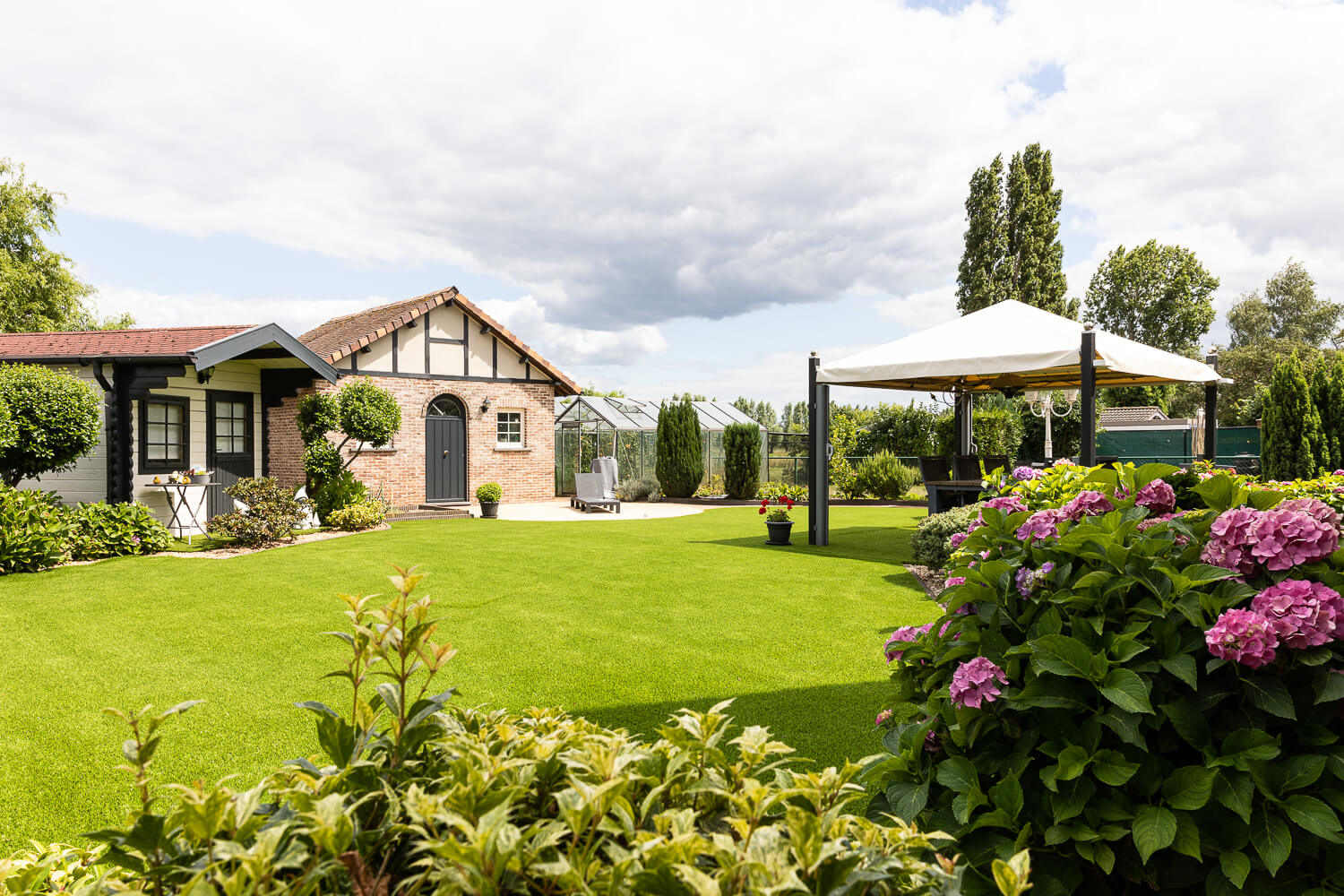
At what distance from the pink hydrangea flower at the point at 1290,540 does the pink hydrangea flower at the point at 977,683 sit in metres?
0.67

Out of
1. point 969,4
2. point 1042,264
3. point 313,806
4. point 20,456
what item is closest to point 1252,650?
point 313,806

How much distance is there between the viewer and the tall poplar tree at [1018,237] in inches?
1151

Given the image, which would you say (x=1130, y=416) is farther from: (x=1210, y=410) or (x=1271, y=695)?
(x=1271, y=695)

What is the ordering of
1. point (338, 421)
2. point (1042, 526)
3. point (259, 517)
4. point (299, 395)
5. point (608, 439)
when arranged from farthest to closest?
1. point (608, 439)
2. point (299, 395)
3. point (338, 421)
4. point (259, 517)
5. point (1042, 526)

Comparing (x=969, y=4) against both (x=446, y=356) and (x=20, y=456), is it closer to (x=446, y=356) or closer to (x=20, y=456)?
(x=20, y=456)

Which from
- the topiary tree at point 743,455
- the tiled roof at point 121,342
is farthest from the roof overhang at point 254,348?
the topiary tree at point 743,455

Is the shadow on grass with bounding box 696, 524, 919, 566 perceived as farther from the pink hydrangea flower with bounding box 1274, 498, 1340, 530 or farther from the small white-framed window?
the small white-framed window

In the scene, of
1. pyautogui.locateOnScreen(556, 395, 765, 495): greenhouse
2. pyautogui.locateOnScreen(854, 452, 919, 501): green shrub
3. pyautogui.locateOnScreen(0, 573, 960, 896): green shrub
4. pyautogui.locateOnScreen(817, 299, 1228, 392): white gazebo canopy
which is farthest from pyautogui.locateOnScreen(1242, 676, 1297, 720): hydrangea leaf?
pyautogui.locateOnScreen(556, 395, 765, 495): greenhouse

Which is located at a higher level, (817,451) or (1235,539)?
(817,451)

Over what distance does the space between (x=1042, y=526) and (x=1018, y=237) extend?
32116 mm

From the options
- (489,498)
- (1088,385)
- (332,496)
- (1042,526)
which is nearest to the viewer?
(1042,526)

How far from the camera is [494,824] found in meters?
0.79

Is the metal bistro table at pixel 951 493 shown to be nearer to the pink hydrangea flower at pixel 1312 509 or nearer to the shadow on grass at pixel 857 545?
the shadow on grass at pixel 857 545

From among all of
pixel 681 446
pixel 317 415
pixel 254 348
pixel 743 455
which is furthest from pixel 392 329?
pixel 743 455
